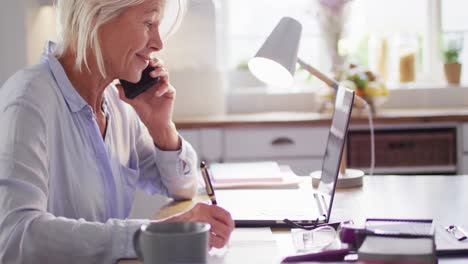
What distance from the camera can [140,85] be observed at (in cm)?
193

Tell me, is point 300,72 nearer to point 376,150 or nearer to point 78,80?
point 376,150

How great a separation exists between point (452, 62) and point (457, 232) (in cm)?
268

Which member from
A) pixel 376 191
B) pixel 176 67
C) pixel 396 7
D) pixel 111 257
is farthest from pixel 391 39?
pixel 111 257

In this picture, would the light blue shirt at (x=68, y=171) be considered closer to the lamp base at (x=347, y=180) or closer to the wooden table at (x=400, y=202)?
the wooden table at (x=400, y=202)

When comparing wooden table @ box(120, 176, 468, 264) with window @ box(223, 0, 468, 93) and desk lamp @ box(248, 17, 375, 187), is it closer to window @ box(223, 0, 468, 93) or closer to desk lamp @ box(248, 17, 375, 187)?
desk lamp @ box(248, 17, 375, 187)

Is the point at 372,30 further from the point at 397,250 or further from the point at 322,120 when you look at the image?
the point at 397,250

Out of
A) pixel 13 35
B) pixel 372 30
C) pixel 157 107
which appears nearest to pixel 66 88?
pixel 157 107

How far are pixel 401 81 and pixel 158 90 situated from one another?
2293 mm

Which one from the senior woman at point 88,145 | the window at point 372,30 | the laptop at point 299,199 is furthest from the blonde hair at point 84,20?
the window at point 372,30

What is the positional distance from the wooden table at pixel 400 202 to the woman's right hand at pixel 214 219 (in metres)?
0.11

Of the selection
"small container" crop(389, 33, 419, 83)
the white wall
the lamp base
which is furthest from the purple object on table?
"small container" crop(389, 33, 419, 83)

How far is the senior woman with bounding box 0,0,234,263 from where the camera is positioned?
133 centimetres

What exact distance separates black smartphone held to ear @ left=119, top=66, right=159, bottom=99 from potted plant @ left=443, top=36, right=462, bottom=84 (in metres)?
2.42

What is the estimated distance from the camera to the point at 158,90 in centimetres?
194
